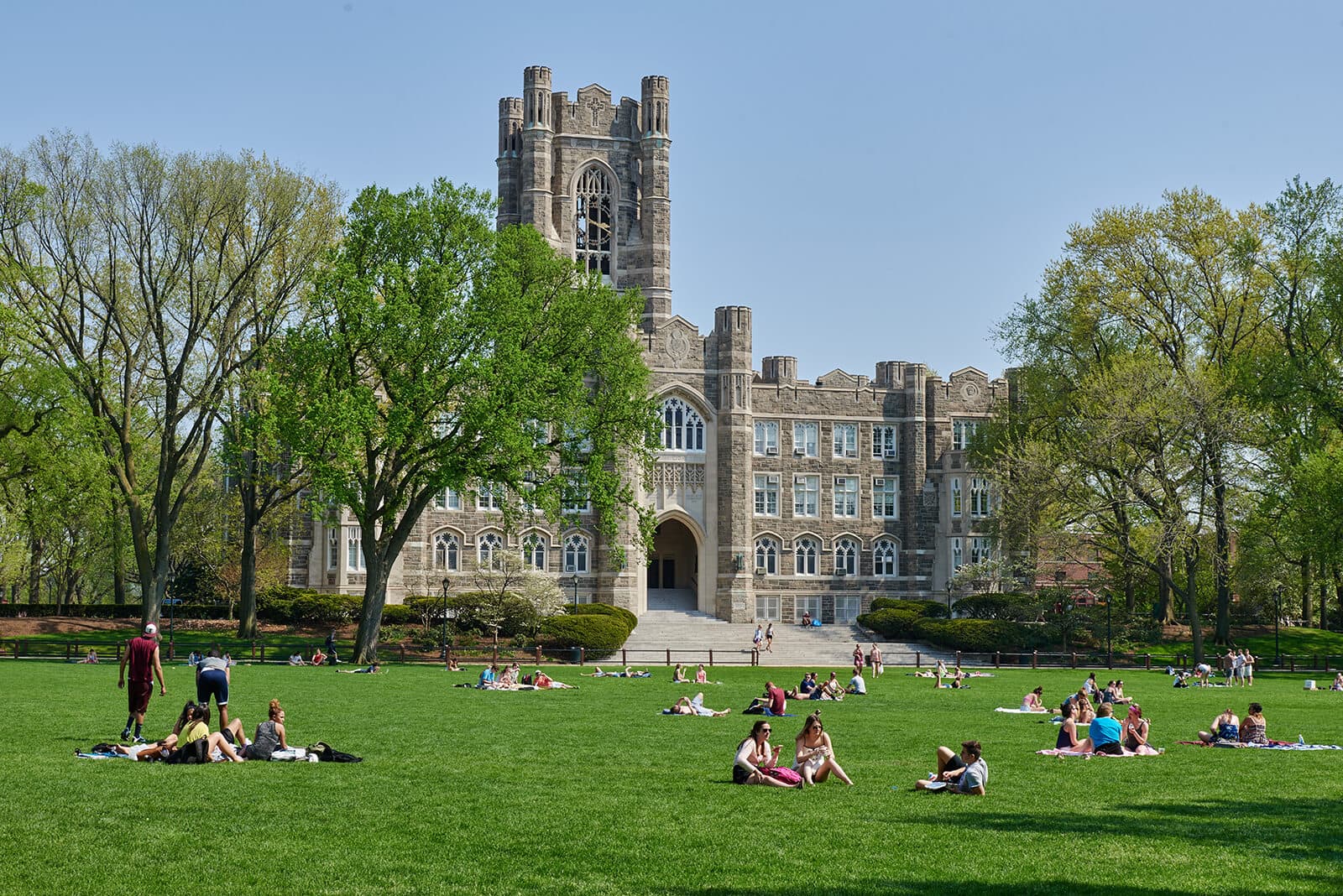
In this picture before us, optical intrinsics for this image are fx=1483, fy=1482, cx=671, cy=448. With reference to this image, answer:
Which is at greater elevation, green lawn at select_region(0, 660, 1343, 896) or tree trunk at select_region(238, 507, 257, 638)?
tree trunk at select_region(238, 507, 257, 638)

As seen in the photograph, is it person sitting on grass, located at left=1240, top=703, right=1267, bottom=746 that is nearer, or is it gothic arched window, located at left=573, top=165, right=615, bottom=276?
person sitting on grass, located at left=1240, top=703, right=1267, bottom=746

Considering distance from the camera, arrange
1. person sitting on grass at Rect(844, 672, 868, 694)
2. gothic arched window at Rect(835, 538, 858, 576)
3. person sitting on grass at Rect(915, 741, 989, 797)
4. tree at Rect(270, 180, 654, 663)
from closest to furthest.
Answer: person sitting on grass at Rect(915, 741, 989, 797), person sitting on grass at Rect(844, 672, 868, 694), tree at Rect(270, 180, 654, 663), gothic arched window at Rect(835, 538, 858, 576)

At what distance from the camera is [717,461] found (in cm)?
7456

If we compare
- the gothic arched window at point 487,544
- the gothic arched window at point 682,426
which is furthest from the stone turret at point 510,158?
the gothic arched window at point 487,544

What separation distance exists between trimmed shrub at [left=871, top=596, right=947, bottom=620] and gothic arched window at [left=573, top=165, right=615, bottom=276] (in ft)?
77.7

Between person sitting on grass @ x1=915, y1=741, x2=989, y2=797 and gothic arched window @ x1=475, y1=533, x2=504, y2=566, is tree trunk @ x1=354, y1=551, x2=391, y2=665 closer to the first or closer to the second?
gothic arched window @ x1=475, y1=533, x2=504, y2=566

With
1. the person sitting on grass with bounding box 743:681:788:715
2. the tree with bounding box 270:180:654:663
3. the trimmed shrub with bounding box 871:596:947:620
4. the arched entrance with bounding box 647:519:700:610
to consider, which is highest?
the tree with bounding box 270:180:654:663

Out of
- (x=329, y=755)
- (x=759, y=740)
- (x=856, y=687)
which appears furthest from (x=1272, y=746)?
(x=329, y=755)

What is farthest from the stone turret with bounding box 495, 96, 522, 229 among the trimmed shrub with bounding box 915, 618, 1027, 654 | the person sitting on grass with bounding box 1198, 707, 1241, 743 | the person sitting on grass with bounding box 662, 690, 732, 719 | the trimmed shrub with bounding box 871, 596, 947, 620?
the person sitting on grass with bounding box 1198, 707, 1241, 743

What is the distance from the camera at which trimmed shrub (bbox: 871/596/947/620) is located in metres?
68.6

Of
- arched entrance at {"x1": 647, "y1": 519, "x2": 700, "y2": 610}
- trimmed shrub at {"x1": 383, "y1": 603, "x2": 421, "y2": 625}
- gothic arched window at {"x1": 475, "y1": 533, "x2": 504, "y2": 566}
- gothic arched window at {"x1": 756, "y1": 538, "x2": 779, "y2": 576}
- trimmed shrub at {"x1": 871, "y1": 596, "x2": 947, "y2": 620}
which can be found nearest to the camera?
trimmed shrub at {"x1": 383, "y1": 603, "x2": 421, "y2": 625}

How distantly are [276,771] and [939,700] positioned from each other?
64.7ft

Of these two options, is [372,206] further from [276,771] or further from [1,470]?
[276,771]

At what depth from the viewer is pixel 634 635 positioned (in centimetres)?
6638
